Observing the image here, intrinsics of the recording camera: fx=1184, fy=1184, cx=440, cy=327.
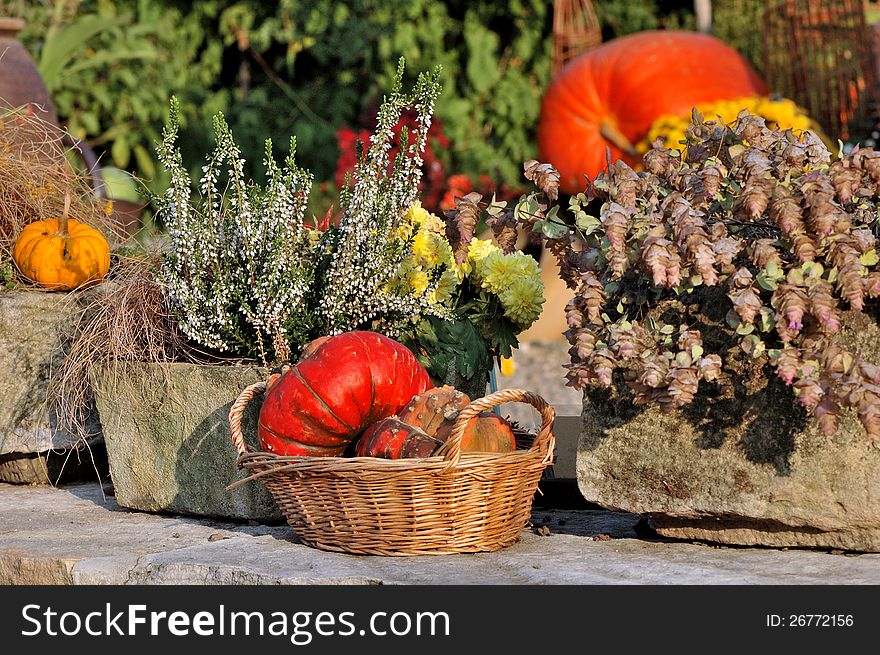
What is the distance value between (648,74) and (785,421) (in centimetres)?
473

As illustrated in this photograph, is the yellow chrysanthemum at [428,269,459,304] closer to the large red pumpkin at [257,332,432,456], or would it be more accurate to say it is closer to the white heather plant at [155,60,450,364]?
the white heather plant at [155,60,450,364]

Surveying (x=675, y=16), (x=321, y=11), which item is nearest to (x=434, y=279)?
(x=321, y=11)

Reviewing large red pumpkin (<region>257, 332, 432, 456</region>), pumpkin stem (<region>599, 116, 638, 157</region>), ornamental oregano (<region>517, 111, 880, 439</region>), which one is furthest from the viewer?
pumpkin stem (<region>599, 116, 638, 157</region>)

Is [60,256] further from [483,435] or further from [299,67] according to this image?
[299,67]

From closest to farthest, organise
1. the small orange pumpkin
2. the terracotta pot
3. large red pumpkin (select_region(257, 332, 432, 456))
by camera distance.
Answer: large red pumpkin (select_region(257, 332, 432, 456)) < the small orange pumpkin < the terracotta pot

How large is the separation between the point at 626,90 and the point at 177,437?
4600mm

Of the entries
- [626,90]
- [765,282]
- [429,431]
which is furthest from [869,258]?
[626,90]

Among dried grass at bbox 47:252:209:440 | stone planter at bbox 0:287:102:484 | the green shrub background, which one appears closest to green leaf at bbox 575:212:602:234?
dried grass at bbox 47:252:209:440

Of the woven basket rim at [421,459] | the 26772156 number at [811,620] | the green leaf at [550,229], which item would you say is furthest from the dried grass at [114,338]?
the 26772156 number at [811,620]

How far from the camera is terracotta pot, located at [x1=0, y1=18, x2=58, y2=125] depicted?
4543 millimetres

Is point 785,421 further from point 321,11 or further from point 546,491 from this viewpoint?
point 321,11

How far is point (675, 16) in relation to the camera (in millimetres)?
8070

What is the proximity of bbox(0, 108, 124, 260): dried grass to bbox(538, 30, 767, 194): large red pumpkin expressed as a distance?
11.9ft

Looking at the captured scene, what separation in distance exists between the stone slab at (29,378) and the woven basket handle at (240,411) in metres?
0.79
